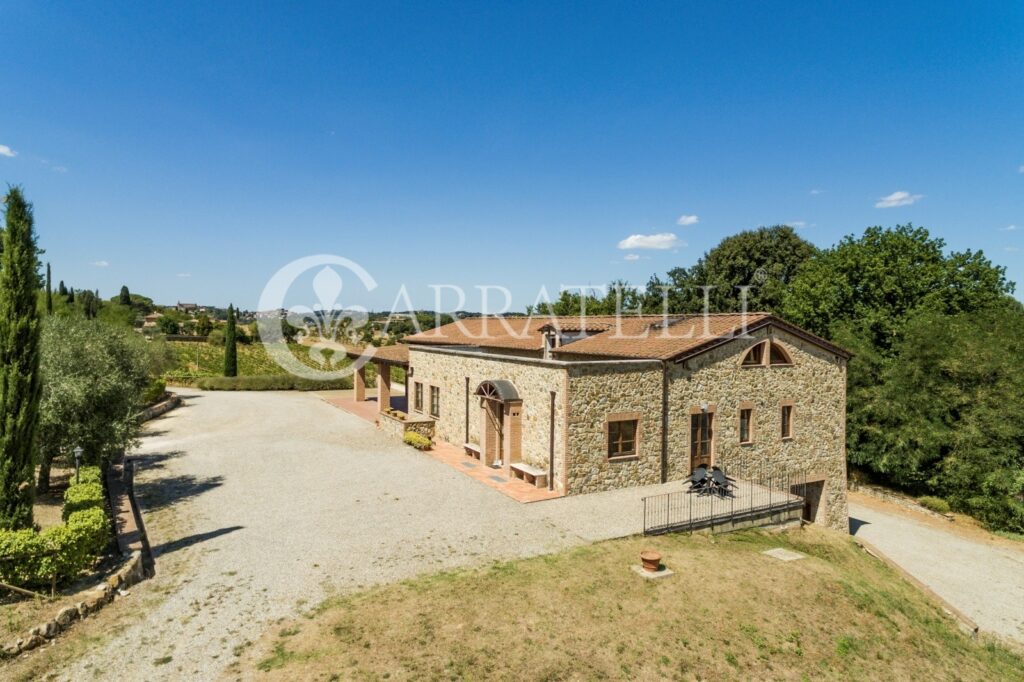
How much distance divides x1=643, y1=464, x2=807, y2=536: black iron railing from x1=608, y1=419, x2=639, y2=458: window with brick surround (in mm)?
1806

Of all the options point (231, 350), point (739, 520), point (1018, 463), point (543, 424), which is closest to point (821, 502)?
point (739, 520)

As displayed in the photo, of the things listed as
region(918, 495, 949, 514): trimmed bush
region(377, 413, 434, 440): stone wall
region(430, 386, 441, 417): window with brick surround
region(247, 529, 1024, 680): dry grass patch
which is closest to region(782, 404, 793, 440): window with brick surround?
region(247, 529, 1024, 680): dry grass patch

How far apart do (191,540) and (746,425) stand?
59.5 ft

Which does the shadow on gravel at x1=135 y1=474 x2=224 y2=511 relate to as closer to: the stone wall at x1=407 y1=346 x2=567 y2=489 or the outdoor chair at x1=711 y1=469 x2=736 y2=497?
the stone wall at x1=407 y1=346 x2=567 y2=489

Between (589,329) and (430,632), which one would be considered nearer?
(430,632)

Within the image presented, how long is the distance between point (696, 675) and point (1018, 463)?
2587cm

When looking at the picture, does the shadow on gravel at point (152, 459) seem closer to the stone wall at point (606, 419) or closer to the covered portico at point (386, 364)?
the covered portico at point (386, 364)

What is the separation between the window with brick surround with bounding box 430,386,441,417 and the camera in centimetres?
2458

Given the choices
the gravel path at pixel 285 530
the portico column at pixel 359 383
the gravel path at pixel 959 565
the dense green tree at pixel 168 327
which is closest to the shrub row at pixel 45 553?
the gravel path at pixel 285 530

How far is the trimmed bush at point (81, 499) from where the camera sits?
12.0 metres

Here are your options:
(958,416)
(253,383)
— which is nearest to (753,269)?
(958,416)

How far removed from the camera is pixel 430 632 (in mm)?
8898

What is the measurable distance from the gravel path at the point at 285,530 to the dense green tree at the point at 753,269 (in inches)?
1295

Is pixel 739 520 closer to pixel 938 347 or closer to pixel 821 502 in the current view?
pixel 821 502
